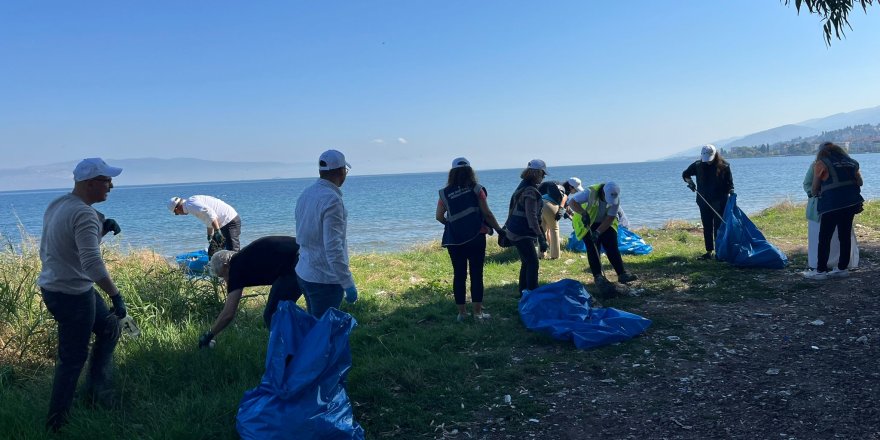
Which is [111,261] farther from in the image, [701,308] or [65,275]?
[701,308]

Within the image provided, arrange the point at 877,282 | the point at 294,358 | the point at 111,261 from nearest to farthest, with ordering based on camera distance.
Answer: the point at 294,358
the point at 877,282
the point at 111,261

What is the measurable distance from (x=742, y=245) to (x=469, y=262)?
4.42m

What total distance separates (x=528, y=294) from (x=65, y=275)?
383 cm

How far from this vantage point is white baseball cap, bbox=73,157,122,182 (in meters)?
3.45

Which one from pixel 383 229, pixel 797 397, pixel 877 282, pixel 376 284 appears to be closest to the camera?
pixel 797 397

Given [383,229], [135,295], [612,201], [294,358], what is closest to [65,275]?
[294,358]

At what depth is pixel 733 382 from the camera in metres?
4.02

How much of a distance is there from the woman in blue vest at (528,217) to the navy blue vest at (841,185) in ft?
10.7

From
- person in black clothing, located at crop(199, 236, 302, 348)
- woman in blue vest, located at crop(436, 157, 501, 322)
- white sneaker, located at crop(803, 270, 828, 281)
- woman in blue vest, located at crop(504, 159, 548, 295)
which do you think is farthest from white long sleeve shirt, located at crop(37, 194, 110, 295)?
white sneaker, located at crop(803, 270, 828, 281)

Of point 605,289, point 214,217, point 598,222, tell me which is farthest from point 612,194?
point 214,217

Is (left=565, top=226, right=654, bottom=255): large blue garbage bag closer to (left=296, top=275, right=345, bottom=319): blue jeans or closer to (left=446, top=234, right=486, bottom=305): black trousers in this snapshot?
(left=446, top=234, right=486, bottom=305): black trousers

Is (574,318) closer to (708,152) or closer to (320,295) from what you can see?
(320,295)

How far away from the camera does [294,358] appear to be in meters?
3.27

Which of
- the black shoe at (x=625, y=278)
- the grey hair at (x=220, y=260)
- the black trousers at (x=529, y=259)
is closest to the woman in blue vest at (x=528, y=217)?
the black trousers at (x=529, y=259)
